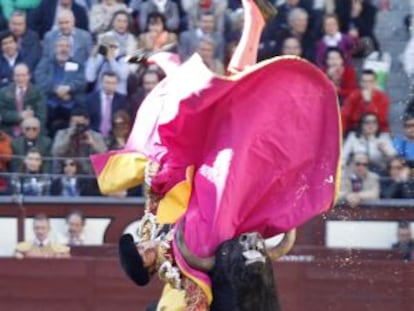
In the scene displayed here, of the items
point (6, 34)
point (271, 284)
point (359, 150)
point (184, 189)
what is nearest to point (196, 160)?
point (184, 189)

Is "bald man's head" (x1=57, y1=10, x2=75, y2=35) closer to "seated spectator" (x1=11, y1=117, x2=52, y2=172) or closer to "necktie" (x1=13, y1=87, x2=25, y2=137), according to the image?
"necktie" (x1=13, y1=87, x2=25, y2=137)

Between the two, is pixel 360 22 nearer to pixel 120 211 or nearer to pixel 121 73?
pixel 121 73

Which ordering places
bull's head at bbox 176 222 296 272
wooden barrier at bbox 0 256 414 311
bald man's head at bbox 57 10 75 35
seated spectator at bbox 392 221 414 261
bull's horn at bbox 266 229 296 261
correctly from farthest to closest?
bald man's head at bbox 57 10 75 35, wooden barrier at bbox 0 256 414 311, seated spectator at bbox 392 221 414 261, bull's horn at bbox 266 229 296 261, bull's head at bbox 176 222 296 272

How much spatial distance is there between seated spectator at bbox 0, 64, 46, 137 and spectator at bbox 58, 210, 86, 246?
560mm

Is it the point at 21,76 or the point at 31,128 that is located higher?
the point at 21,76

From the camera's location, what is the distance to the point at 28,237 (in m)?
11.8

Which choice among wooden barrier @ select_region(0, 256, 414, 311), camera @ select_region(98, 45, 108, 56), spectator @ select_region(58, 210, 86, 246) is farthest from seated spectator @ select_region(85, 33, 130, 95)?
wooden barrier @ select_region(0, 256, 414, 311)

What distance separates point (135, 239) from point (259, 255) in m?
0.65

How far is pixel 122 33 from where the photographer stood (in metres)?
12.0

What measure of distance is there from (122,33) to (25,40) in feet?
2.04

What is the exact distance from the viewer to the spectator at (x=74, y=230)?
38.2 ft

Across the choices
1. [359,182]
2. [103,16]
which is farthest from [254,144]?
[103,16]

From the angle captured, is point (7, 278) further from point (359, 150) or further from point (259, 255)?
point (259, 255)

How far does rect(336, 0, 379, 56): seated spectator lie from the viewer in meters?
12.1
